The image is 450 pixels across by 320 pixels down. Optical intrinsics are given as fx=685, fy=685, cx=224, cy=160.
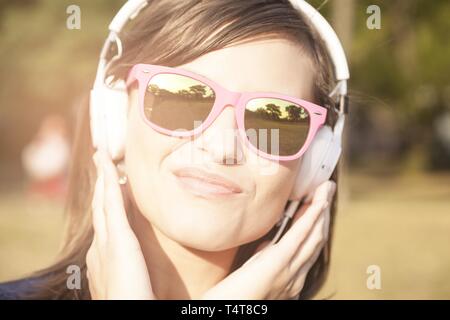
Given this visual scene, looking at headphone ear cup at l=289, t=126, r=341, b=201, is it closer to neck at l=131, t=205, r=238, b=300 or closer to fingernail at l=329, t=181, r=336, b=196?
fingernail at l=329, t=181, r=336, b=196

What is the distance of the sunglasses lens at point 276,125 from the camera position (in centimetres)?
165

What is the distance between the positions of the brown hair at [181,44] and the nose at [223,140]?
17 centimetres

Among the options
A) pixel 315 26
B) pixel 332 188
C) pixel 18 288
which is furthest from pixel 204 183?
pixel 18 288

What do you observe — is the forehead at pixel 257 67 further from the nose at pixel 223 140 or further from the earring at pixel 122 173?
the earring at pixel 122 173

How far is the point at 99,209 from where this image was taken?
1.72 m

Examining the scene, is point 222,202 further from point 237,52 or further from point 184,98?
point 237,52

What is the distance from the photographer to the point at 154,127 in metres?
1.65

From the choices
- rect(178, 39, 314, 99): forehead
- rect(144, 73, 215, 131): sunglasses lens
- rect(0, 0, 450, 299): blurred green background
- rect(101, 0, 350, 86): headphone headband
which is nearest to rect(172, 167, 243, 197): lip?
rect(144, 73, 215, 131): sunglasses lens

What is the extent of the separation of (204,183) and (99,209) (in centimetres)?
28

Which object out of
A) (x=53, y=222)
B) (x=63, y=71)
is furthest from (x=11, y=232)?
(x=63, y=71)

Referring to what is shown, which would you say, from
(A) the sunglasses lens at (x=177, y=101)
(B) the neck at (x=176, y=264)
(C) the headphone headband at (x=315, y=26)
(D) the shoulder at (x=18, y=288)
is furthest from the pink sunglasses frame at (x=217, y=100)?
(D) the shoulder at (x=18, y=288)

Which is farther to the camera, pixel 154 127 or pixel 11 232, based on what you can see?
pixel 11 232

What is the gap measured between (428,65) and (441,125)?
2.77 m

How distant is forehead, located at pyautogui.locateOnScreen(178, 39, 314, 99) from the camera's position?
1.66m
